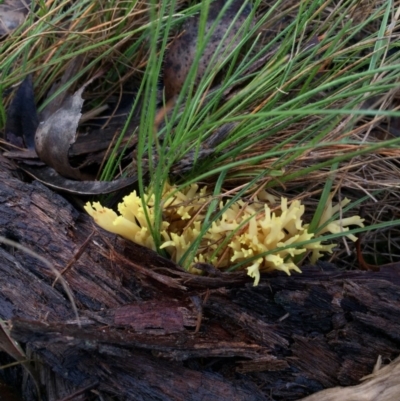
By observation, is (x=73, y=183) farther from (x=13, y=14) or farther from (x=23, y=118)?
(x=13, y=14)

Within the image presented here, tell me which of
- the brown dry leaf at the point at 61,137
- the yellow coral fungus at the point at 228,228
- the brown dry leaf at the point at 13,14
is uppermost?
the brown dry leaf at the point at 13,14

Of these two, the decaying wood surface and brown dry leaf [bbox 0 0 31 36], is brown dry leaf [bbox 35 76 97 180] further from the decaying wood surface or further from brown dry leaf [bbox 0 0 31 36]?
brown dry leaf [bbox 0 0 31 36]

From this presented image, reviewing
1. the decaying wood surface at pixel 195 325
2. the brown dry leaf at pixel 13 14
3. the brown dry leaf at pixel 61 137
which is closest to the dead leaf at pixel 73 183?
the brown dry leaf at pixel 61 137

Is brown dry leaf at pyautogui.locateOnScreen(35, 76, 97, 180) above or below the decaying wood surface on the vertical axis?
above

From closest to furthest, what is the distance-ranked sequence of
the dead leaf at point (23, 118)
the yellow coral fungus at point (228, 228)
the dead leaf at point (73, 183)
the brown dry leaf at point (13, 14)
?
1. the yellow coral fungus at point (228, 228)
2. the dead leaf at point (73, 183)
3. the dead leaf at point (23, 118)
4. the brown dry leaf at point (13, 14)

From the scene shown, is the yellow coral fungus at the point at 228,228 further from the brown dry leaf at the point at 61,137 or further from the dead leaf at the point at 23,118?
the dead leaf at the point at 23,118

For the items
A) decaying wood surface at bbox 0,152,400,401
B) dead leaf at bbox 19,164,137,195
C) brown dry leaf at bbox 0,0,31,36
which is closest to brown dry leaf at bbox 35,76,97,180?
dead leaf at bbox 19,164,137,195

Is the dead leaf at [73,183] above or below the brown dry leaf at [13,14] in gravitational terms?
below

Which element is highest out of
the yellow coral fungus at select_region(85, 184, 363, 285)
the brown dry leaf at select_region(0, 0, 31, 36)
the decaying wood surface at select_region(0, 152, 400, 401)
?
the brown dry leaf at select_region(0, 0, 31, 36)
